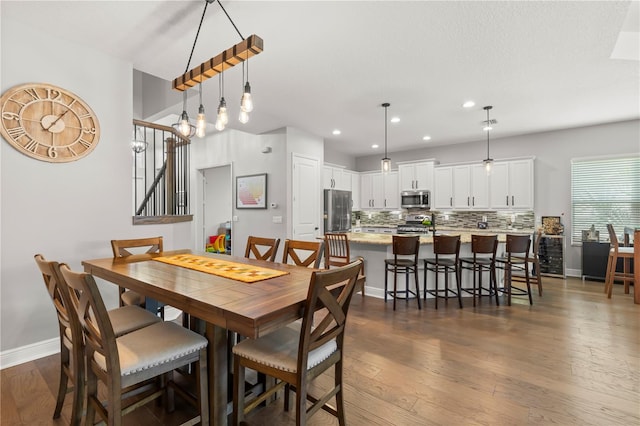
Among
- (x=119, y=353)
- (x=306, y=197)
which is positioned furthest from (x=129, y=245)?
(x=306, y=197)

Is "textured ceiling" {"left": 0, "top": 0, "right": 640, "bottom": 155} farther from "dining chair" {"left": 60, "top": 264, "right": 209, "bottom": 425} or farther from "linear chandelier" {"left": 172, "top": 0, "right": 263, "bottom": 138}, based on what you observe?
"dining chair" {"left": 60, "top": 264, "right": 209, "bottom": 425}

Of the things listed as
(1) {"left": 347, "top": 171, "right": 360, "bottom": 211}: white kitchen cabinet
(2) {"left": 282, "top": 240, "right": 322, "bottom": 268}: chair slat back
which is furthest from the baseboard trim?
(1) {"left": 347, "top": 171, "right": 360, "bottom": 211}: white kitchen cabinet

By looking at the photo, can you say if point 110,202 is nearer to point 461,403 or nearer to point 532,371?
point 461,403

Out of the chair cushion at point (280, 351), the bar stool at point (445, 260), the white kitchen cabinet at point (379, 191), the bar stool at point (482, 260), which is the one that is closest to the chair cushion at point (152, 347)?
→ the chair cushion at point (280, 351)

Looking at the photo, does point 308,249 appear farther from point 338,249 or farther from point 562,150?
point 562,150

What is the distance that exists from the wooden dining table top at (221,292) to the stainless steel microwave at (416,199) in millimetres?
5262

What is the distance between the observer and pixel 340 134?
19.4ft

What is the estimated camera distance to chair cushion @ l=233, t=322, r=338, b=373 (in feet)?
4.70

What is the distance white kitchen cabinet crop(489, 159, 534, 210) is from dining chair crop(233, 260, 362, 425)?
5.59 metres

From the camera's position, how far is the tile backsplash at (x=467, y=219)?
6.07 m

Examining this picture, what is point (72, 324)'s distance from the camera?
5.01 ft

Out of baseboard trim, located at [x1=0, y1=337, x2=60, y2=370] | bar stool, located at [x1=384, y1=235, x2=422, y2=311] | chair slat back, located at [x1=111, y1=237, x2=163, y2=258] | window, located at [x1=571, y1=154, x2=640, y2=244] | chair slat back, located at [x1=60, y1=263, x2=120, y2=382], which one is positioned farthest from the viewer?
window, located at [x1=571, y1=154, x2=640, y2=244]

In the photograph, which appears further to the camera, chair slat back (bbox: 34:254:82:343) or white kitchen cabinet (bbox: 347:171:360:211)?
white kitchen cabinet (bbox: 347:171:360:211)

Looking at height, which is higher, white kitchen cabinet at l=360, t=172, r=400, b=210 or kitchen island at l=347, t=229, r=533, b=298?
white kitchen cabinet at l=360, t=172, r=400, b=210
